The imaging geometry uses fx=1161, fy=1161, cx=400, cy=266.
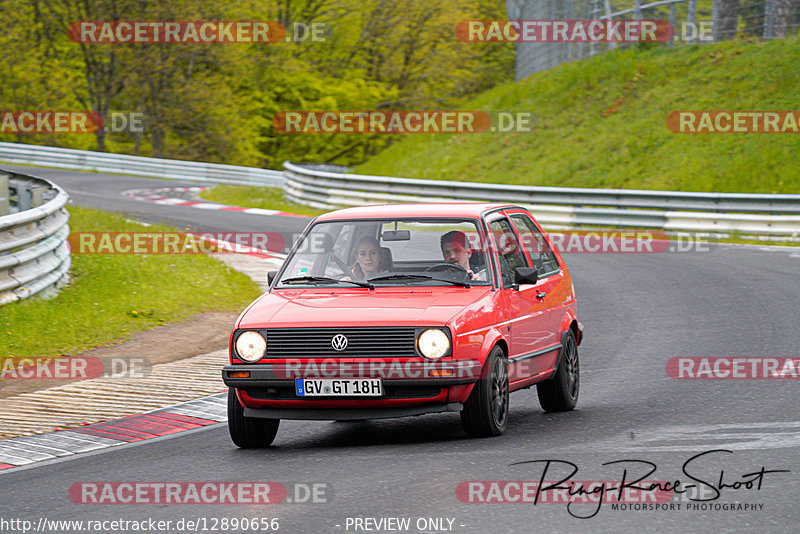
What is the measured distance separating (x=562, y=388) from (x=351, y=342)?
2.10 metres

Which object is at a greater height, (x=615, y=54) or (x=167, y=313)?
(x=615, y=54)

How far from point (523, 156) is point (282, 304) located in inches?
1036

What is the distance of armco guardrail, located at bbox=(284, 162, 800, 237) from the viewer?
76.5 ft

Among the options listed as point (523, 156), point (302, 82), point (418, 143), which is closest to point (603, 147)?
point (523, 156)

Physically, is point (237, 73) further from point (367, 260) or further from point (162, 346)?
point (367, 260)

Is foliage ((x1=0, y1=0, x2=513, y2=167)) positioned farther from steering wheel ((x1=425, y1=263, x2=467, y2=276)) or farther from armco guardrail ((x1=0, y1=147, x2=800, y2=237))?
steering wheel ((x1=425, y1=263, x2=467, y2=276))

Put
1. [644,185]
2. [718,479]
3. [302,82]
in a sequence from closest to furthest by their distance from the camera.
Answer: [718,479] < [644,185] < [302,82]

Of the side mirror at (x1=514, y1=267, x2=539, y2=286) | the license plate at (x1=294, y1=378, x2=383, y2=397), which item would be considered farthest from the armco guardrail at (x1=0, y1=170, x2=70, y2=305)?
the side mirror at (x1=514, y1=267, x2=539, y2=286)

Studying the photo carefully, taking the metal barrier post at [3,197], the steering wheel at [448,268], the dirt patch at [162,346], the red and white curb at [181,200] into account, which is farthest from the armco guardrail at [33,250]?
the red and white curb at [181,200]

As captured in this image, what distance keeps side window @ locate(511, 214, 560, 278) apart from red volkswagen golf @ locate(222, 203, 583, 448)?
108 millimetres

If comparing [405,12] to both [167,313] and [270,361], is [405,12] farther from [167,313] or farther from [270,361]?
[270,361]

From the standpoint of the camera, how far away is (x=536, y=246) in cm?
915

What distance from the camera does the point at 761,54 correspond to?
106ft

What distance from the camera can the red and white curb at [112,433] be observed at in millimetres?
7598
